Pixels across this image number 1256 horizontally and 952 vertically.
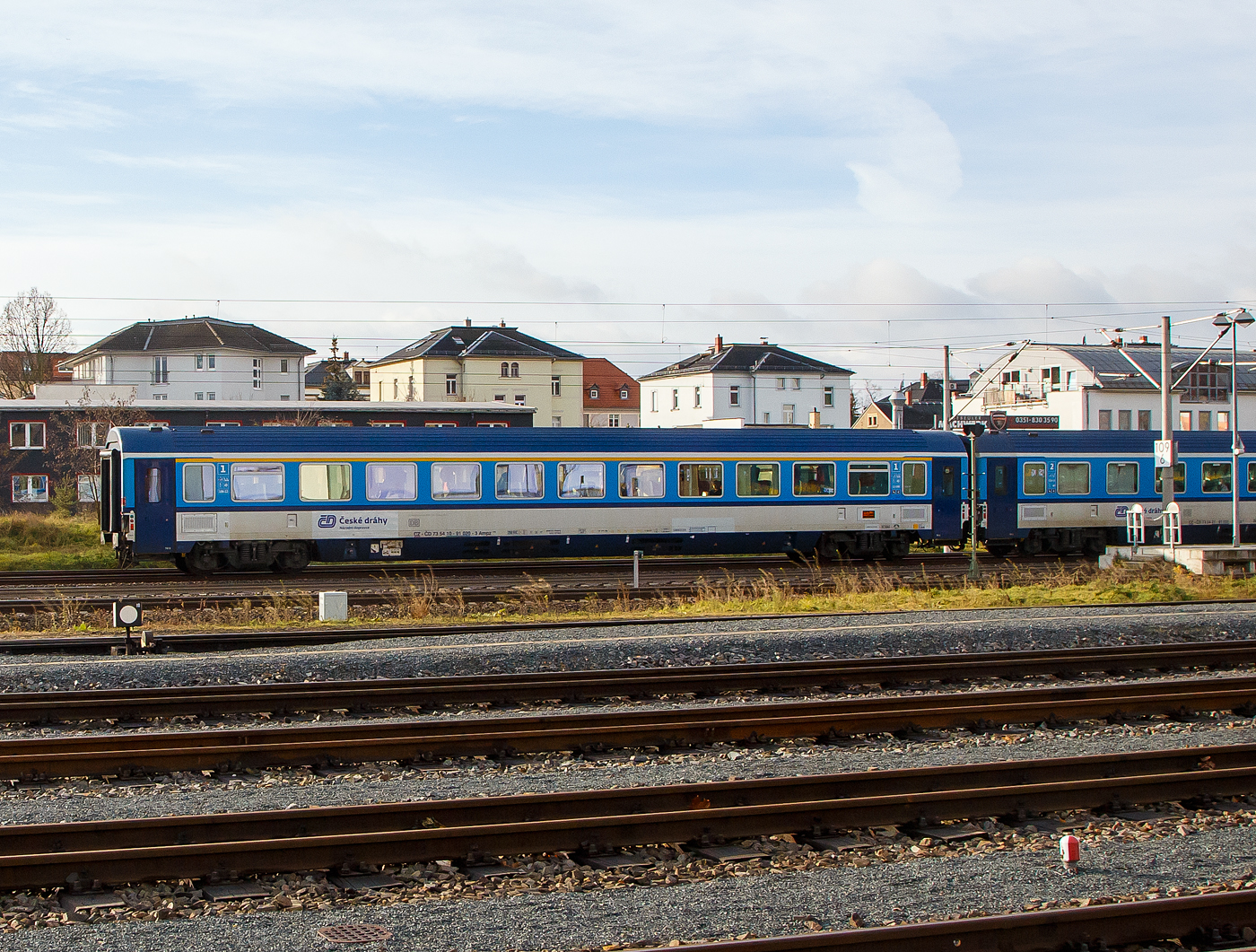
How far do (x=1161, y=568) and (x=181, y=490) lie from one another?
64.8ft

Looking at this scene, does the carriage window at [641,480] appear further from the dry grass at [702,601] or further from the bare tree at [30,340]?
the bare tree at [30,340]


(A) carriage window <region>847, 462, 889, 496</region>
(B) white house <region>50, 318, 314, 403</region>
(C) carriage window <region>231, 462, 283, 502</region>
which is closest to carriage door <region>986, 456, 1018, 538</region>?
(A) carriage window <region>847, 462, 889, 496</region>

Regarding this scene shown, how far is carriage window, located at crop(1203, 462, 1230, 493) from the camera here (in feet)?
101

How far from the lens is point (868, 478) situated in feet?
90.2

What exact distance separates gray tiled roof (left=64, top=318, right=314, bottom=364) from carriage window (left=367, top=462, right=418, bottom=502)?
52.5 metres

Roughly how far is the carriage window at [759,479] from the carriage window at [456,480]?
602 centimetres

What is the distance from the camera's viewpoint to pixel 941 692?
40.9 feet

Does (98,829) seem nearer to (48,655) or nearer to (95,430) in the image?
(48,655)

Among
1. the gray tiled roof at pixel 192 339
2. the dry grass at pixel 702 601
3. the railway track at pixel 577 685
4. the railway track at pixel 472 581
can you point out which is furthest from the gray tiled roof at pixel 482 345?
the railway track at pixel 577 685

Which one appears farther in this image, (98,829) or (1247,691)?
(1247,691)

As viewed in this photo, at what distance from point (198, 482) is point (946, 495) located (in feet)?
55.6

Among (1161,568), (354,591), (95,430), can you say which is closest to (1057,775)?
(354,591)

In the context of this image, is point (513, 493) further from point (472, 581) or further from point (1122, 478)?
point (1122, 478)

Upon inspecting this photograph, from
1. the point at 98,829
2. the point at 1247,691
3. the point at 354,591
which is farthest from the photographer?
the point at 354,591
